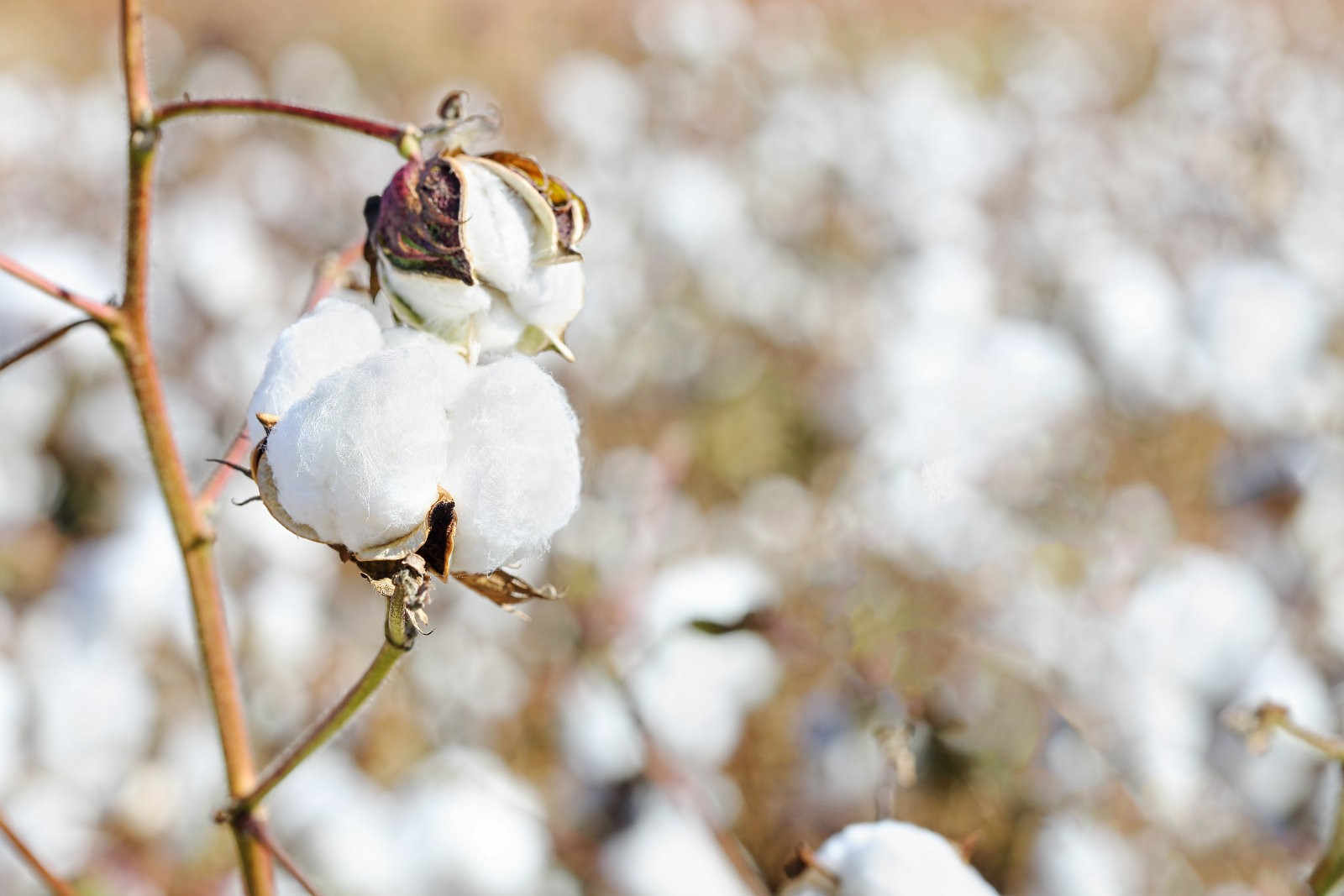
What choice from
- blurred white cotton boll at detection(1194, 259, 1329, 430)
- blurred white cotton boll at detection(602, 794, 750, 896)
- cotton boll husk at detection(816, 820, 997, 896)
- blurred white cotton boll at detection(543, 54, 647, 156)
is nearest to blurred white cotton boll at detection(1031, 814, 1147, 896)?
blurred white cotton boll at detection(602, 794, 750, 896)

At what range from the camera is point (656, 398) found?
2.58 metres

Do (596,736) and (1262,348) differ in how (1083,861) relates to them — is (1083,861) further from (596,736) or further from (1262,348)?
(1262,348)

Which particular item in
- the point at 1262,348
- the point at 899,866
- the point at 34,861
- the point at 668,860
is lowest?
the point at 899,866

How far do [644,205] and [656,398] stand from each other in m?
0.66

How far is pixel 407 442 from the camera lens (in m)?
0.44

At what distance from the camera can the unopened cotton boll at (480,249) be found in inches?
19.4

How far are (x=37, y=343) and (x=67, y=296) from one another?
0.09 ft

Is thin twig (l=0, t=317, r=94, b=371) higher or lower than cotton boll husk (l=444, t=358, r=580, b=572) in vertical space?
higher

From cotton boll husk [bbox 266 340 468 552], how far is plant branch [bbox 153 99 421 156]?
12cm

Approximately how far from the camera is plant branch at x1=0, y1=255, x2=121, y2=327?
58 centimetres

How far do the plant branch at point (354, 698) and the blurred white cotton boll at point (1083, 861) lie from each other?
3.40 feet

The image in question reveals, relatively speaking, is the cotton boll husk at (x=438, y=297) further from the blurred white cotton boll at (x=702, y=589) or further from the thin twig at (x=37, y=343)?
the blurred white cotton boll at (x=702, y=589)

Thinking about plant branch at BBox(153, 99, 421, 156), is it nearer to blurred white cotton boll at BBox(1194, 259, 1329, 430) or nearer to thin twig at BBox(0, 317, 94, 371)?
thin twig at BBox(0, 317, 94, 371)

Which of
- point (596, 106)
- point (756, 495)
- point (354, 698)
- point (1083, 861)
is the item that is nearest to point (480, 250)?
point (354, 698)
